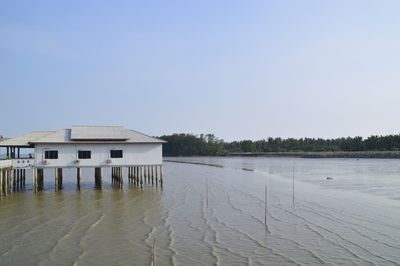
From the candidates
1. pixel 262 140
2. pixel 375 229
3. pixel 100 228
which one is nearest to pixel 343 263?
pixel 375 229

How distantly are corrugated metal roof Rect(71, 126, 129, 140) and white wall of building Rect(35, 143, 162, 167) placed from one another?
2.03 ft

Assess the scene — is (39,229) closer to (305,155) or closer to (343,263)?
(343,263)

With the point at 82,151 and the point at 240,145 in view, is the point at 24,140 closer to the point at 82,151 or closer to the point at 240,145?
the point at 82,151

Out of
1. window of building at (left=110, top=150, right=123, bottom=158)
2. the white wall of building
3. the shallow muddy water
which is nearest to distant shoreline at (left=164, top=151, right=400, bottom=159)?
the shallow muddy water

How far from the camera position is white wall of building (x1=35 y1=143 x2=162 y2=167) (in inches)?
1220

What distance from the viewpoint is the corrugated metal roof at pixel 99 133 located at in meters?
31.7

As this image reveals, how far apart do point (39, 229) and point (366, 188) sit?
2592 centimetres

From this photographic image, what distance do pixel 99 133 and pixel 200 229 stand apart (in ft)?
58.1

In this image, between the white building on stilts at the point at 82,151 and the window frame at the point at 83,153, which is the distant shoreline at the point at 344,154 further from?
the window frame at the point at 83,153

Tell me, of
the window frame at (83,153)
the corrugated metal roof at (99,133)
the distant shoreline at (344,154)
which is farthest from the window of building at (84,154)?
the distant shoreline at (344,154)

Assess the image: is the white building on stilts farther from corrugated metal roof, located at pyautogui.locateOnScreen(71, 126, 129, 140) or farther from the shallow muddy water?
the shallow muddy water

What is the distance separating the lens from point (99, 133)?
3266 cm

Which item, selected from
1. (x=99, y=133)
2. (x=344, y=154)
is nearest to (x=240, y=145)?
Answer: (x=344, y=154)

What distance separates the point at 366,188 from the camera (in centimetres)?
3384
